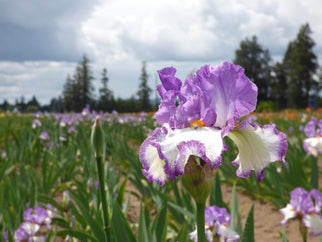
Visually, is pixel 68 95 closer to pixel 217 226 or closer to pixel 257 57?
pixel 257 57

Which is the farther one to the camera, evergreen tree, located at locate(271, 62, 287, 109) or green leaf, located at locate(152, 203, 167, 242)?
evergreen tree, located at locate(271, 62, 287, 109)

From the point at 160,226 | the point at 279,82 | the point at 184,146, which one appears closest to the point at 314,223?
the point at 160,226

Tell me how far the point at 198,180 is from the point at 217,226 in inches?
28.4

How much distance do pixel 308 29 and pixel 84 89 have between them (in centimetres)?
3245

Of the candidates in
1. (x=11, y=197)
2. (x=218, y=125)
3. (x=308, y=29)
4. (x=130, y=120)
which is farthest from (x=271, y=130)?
(x=308, y=29)

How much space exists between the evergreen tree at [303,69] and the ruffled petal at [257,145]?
134 ft

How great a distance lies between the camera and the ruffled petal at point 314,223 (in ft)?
4.65

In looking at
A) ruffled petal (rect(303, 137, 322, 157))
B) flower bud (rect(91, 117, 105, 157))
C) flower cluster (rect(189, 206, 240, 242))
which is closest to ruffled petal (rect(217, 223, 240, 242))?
flower cluster (rect(189, 206, 240, 242))

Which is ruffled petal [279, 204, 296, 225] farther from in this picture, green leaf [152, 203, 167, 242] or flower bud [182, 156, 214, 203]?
flower bud [182, 156, 214, 203]

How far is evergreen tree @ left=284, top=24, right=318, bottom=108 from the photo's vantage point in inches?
1513

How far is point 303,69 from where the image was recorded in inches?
1534

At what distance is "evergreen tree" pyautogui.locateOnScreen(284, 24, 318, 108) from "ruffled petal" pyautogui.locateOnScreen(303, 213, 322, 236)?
39967 mm

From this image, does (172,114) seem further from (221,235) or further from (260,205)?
(260,205)

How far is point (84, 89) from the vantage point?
44.9 m
